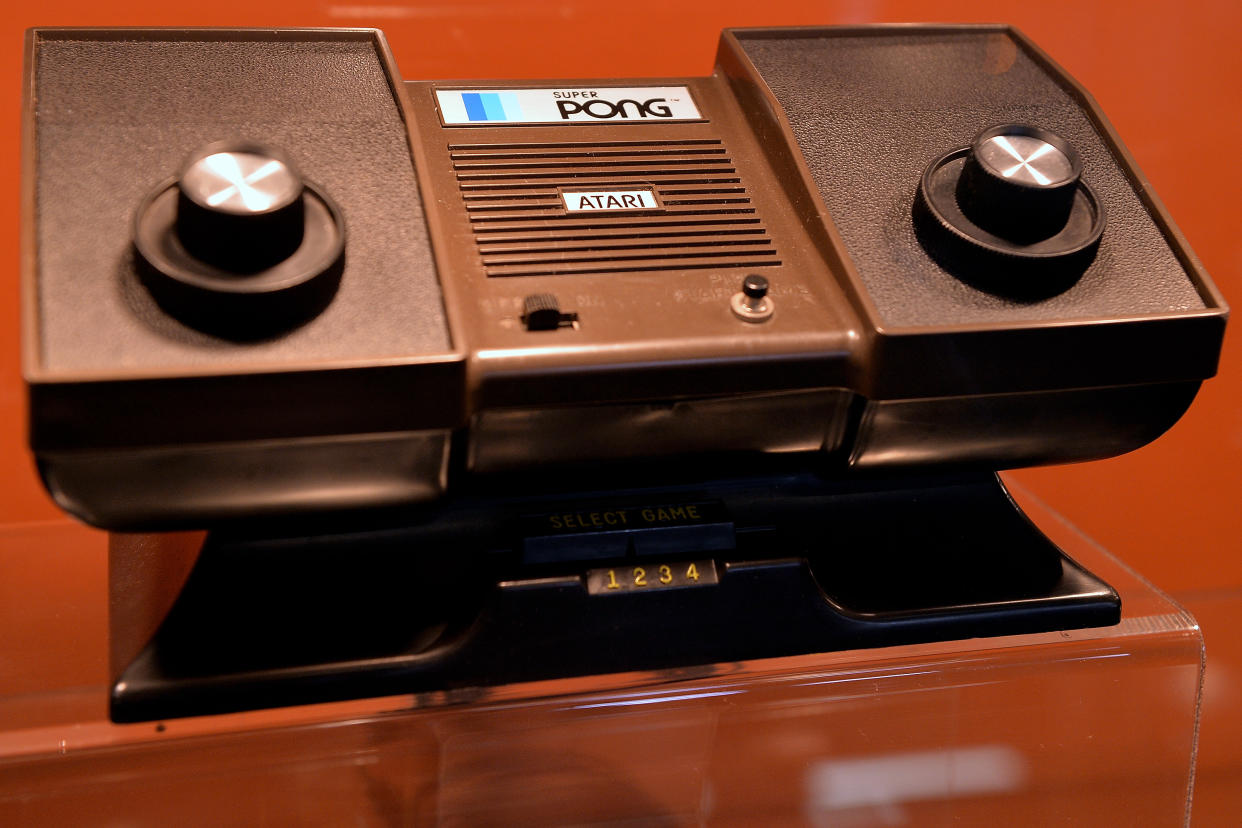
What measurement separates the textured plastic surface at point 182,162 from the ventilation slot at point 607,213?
0.05 m

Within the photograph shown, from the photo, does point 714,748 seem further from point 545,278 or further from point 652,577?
point 545,278

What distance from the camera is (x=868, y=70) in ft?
3.06

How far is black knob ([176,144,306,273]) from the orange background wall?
0.35 m

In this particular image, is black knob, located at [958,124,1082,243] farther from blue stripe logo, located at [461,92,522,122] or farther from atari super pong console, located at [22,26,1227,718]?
blue stripe logo, located at [461,92,522,122]

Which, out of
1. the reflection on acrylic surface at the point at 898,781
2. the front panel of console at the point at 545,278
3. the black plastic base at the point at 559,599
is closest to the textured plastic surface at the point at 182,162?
the front panel of console at the point at 545,278

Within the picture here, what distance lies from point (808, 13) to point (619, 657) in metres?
0.76

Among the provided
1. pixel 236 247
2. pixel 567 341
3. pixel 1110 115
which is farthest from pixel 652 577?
pixel 1110 115

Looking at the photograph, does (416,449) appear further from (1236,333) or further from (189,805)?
(1236,333)

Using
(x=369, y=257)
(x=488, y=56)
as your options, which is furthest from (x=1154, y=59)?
(x=369, y=257)

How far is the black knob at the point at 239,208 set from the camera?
67 cm

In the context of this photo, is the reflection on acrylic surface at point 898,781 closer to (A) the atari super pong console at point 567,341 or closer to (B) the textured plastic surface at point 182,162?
(A) the atari super pong console at point 567,341

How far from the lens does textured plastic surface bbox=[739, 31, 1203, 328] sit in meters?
0.77

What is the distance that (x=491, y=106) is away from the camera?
0.87 metres

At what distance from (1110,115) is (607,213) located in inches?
32.1
